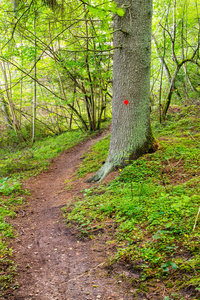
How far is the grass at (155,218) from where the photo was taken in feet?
5.90

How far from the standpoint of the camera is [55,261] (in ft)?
8.35

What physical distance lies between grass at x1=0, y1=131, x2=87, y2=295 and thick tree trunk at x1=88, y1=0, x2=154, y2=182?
7.41 ft

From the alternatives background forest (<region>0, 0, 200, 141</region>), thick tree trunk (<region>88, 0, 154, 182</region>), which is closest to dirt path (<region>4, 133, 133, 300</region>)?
thick tree trunk (<region>88, 0, 154, 182</region>)

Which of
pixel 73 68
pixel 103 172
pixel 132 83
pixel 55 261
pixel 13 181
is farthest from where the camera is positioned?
pixel 73 68

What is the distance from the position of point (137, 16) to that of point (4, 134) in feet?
37.1

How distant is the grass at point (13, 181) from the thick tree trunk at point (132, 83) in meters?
2.26

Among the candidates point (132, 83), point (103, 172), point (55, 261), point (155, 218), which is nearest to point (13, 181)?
point (103, 172)

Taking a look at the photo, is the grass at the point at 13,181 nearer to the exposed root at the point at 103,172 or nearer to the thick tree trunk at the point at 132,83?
the exposed root at the point at 103,172

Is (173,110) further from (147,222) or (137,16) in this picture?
(147,222)

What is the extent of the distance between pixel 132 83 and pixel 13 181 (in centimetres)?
431

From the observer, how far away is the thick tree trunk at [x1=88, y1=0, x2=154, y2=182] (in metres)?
4.11

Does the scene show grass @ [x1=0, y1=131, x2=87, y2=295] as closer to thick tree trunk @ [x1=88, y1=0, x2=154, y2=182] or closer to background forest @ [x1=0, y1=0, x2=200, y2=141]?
background forest @ [x1=0, y1=0, x2=200, y2=141]

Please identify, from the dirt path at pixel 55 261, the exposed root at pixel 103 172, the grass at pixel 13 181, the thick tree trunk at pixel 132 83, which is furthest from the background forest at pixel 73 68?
the dirt path at pixel 55 261

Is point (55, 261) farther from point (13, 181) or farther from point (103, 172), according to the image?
point (13, 181)
